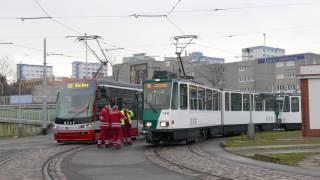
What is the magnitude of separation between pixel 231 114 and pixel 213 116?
14.9ft

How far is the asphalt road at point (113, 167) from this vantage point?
13.4 meters

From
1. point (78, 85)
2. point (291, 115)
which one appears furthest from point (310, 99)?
point (291, 115)

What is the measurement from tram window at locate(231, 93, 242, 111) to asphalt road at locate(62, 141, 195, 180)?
567 inches

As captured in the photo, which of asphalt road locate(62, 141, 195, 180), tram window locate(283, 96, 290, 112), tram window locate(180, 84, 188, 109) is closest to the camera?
asphalt road locate(62, 141, 195, 180)

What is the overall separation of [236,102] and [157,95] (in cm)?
1251

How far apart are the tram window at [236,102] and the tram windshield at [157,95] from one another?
11344mm

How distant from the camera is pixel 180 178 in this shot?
12.9 meters

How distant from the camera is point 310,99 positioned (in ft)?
102

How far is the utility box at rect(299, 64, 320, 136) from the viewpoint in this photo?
30.8 metres

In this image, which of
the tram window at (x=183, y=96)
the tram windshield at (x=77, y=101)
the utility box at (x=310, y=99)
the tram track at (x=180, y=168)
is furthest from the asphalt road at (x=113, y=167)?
the utility box at (x=310, y=99)

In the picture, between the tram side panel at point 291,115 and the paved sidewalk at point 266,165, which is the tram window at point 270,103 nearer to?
the tram side panel at point 291,115

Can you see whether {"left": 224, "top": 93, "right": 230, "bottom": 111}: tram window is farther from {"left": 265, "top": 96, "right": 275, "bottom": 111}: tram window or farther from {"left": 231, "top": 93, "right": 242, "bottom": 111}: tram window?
{"left": 265, "top": 96, "right": 275, "bottom": 111}: tram window

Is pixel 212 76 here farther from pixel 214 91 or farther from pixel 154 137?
pixel 154 137

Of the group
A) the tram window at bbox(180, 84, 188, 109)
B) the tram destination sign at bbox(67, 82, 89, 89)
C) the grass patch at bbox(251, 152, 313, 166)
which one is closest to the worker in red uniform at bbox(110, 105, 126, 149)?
the tram window at bbox(180, 84, 188, 109)
